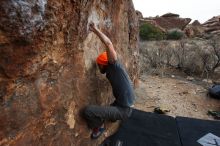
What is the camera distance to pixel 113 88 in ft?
9.59

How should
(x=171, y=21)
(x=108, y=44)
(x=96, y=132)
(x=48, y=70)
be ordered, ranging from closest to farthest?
(x=48, y=70)
(x=108, y=44)
(x=96, y=132)
(x=171, y=21)

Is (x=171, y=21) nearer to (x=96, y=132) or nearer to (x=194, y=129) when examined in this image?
(x=194, y=129)

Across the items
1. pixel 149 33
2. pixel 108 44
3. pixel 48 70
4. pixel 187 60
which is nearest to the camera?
pixel 48 70

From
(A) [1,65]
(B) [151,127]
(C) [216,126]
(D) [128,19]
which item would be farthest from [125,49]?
(A) [1,65]

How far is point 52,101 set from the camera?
232 centimetres

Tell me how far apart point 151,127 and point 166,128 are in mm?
225

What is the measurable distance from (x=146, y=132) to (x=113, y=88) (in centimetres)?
109

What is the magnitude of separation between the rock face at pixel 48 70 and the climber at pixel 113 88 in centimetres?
11

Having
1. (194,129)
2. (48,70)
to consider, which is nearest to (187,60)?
(194,129)

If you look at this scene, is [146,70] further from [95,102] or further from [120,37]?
[95,102]

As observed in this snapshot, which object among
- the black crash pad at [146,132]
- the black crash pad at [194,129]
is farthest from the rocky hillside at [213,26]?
the black crash pad at [146,132]

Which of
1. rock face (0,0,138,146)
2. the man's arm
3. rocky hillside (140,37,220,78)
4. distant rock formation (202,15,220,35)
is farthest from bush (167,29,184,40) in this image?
the man's arm

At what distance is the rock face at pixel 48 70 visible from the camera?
185 centimetres

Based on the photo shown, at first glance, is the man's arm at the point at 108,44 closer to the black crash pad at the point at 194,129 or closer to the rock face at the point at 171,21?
the black crash pad at the point at 194,129
